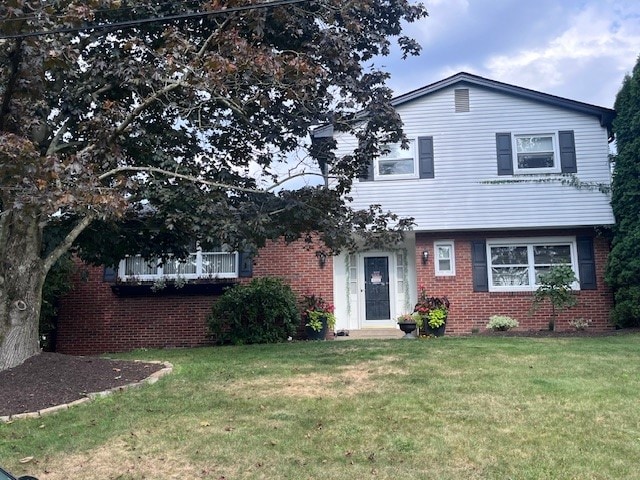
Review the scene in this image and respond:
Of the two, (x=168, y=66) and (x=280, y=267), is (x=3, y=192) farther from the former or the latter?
(x=280, y=267)

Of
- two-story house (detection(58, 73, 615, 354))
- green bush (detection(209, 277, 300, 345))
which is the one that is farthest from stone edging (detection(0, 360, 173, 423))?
two-story house (detection(58, 73, 615, 354))

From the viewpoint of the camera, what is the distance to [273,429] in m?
4.86

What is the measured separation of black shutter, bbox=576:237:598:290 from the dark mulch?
10377 mm

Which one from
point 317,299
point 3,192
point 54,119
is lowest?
point 317,299

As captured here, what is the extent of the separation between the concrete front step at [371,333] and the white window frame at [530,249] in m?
2.63

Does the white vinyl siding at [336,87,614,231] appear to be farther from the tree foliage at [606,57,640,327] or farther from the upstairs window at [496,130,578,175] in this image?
the tree foliage at [606,57,640,327]

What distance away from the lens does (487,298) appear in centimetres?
1346

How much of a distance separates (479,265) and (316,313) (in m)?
4.27

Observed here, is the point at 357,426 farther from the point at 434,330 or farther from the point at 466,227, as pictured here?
the point at 466,227

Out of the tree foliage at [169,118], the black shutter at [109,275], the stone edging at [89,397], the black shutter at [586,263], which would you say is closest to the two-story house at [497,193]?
the black shutter at [586,263]

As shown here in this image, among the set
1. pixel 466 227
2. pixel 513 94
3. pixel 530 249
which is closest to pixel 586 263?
pixel 530 249

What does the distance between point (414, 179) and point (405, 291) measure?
9.66 feet

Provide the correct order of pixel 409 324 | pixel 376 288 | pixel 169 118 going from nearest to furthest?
1. pixel 169 118
2. pixel 409 324
3. pixel 376 288

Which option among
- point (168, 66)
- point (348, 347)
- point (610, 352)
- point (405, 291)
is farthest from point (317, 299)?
point (168, 66)
